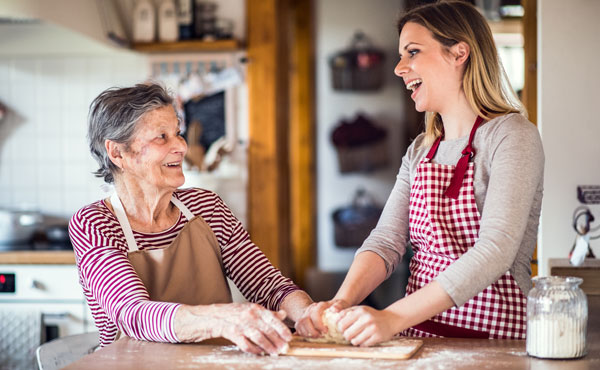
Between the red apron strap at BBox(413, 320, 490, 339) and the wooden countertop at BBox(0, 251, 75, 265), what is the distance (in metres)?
1.97

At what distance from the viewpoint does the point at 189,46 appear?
12.8ft

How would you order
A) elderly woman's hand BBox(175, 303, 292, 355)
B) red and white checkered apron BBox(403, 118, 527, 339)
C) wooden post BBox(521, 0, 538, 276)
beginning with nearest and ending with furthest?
elderly woman's hand BBox(175, 303, 292, 355), red and white checkered apron BBox(403, 118, 527, 339), wooden post BBox(521, 0, 538, 276)

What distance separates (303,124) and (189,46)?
2822 mm

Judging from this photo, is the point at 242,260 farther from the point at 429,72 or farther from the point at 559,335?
the point at 559,335

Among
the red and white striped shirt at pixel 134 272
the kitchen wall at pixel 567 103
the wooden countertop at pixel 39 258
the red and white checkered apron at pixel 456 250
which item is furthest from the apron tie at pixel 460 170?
the wooden countertop at pixel 39 258

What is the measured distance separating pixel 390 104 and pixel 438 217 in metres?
4.93

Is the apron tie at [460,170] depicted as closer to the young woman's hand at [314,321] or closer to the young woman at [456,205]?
the young woman at [456,205]

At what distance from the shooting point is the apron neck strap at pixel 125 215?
1851mm

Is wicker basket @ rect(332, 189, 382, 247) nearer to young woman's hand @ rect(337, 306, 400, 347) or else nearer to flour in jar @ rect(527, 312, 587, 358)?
young woman's hand @ rect(337, 306, 400, 347)

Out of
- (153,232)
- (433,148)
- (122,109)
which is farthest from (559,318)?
(122,109)

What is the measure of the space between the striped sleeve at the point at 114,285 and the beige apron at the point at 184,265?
71 mm

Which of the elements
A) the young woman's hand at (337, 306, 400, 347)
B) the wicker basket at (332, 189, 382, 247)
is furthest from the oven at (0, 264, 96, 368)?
the wicker basket at (332, 189, 382, 247)

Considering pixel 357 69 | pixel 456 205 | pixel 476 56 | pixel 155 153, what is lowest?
pixel 456 205

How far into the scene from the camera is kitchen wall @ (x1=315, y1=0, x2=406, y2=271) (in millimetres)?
6590
